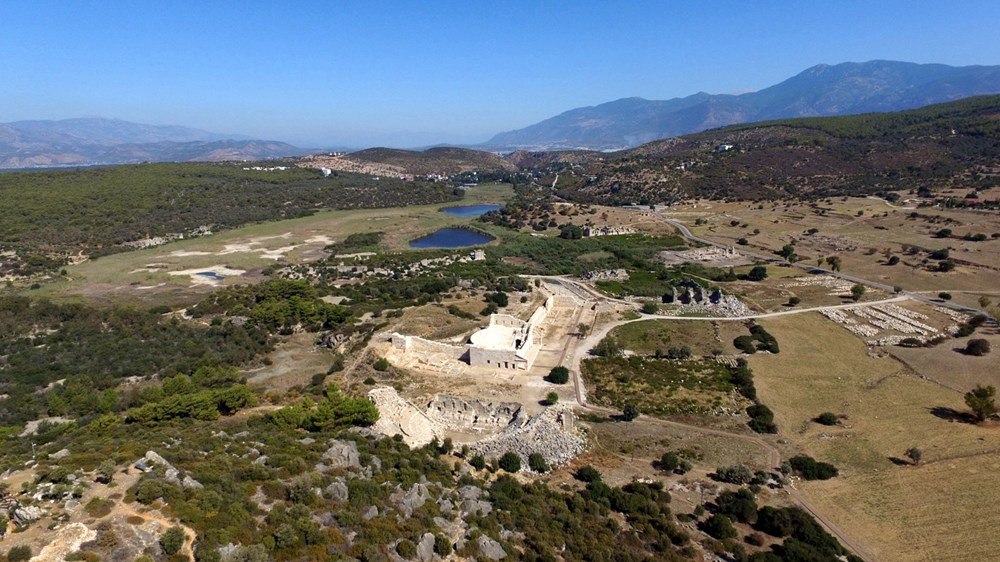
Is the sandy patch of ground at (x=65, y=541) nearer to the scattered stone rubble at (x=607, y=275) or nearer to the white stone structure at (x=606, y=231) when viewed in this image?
the scattered stone rubble at (x=607, y=275)

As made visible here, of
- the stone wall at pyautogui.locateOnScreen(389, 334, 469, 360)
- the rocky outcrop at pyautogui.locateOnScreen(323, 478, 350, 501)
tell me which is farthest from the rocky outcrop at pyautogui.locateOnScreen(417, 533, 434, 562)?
the stone wall at pyautogui.locateOnScreen(389, 334, 469, 360)

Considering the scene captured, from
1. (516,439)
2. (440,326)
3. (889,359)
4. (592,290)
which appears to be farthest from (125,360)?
(889,359)

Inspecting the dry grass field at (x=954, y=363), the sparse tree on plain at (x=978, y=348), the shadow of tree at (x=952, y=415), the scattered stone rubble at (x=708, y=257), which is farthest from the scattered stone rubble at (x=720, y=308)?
the scattered stone rubble at (x=708, y=257)

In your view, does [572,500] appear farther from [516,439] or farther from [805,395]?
[805,395]

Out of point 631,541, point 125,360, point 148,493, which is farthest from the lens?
point 125,360

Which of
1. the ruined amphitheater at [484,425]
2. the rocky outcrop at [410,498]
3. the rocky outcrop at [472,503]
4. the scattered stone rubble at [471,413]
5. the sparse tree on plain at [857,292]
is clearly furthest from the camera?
the sparse tree on plain at [857,292]

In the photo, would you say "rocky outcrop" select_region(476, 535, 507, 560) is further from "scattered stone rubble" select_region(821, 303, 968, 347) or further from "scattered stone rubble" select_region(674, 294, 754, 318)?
"scattered stone rubble" select_region(821, 303, 968, 347)
